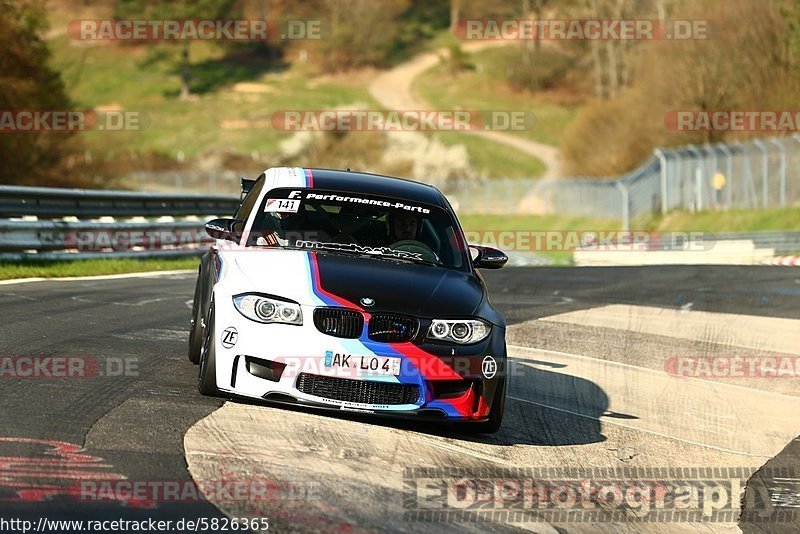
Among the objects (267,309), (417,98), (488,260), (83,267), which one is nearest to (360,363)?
(267,309)

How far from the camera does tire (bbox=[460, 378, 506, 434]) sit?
24.4 feet

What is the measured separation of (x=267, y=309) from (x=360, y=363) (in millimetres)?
639

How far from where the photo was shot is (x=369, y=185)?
8.82 m

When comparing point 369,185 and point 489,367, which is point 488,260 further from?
point 489,367

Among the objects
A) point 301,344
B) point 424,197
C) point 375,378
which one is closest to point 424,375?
point 375,378

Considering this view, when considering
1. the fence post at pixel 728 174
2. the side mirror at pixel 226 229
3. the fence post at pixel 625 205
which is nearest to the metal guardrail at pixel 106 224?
the side mirror at pixel 226 229

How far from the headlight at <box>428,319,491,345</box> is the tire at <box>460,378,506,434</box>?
327 mm

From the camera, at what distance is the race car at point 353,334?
7.02 metres

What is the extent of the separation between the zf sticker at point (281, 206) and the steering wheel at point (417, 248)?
0.71m

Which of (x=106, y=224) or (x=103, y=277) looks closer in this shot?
(x=103, y=277)

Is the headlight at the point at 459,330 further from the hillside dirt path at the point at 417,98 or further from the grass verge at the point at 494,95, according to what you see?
the grass verge at the point at 494,95

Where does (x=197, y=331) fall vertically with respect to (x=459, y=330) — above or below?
below

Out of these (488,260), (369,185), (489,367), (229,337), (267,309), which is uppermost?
(369,185)

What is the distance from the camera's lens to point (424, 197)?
349 inches
